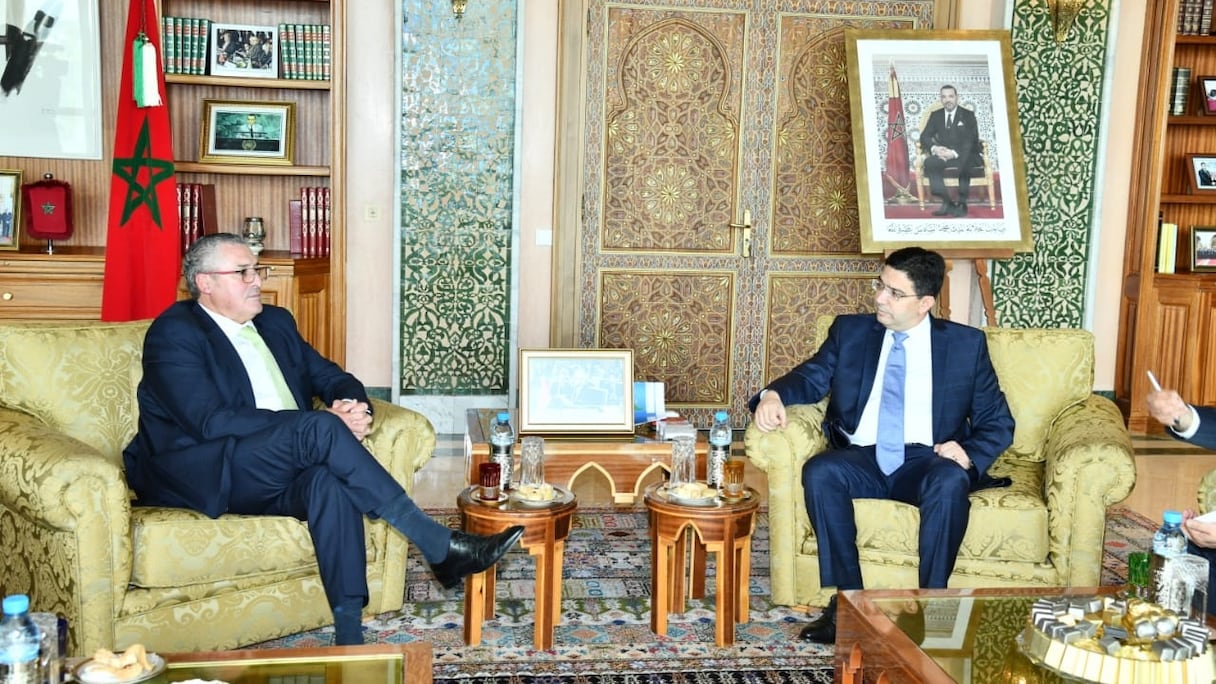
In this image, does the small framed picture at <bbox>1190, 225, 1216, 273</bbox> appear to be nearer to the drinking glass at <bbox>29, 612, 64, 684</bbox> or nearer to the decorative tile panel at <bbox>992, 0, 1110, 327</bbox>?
the decorative tile panel at <bbox>992, 0, 1110, 327</bbox>

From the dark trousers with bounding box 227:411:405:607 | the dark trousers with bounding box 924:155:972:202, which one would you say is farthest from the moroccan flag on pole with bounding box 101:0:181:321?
the dark trousers with bounding box 924:155:972:202

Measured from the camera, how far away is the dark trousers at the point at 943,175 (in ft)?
18.1

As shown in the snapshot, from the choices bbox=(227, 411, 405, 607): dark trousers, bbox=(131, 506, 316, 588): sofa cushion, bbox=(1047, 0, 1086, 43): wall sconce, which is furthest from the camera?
bbox=(1047, 0, 1086, 43): wall sconce

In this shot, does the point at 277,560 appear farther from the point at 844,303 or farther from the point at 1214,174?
the point at 1214,174

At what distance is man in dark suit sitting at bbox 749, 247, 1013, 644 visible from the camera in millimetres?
3270

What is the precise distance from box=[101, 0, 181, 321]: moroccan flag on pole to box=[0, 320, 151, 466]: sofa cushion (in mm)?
1415

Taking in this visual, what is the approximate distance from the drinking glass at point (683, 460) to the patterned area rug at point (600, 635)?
41cm

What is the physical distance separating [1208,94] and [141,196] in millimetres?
5486

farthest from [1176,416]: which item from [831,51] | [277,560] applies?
[831,51]

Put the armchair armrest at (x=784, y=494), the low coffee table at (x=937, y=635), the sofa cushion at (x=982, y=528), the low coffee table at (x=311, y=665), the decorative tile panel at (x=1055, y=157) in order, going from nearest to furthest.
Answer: the low coffee table at (x=311, y=665), the low coffee table at (x=937, y=635), the sofa cushion at (x=982, y=528), the armchair armrest at (x=784, y=494), the decorative tile panel at (x=1055, y=157)

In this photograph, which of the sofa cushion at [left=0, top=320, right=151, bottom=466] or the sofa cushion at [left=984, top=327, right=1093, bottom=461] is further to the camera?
the sofa cushion at [left=984, top=327, right=1093, bottom=461]

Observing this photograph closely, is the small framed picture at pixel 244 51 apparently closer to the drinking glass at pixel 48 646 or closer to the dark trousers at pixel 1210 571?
the drinking glass at pixel 48 646

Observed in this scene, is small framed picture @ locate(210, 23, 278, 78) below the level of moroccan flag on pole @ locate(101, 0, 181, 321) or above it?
above

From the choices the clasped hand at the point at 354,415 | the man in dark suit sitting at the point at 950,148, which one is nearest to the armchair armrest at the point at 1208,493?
the clasped hand at the point at 354,415
